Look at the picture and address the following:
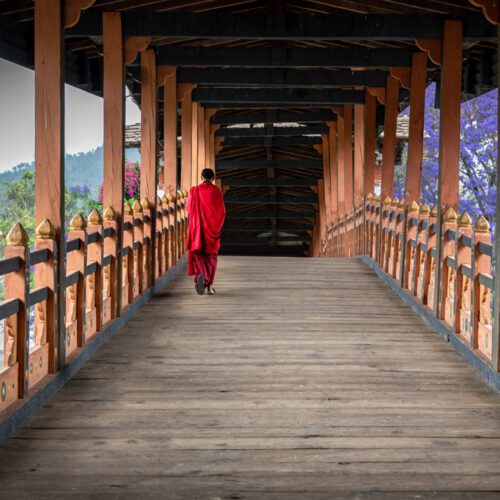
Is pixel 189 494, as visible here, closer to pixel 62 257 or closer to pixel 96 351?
pixel 62 257

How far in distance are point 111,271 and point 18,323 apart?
268 cm

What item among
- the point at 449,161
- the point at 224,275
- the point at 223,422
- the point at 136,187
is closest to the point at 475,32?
the point at 449,161

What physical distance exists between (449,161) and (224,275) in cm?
383

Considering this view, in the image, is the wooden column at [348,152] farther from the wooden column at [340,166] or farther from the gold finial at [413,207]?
the gold finial at [413,207]

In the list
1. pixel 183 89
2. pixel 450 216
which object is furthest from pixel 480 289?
pixel 183 89

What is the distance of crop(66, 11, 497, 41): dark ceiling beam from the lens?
8031mm

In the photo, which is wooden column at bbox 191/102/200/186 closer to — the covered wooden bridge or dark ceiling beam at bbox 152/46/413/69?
the covered wooden bridge

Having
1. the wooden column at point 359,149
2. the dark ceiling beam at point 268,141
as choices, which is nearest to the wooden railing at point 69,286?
the wooden column at point 359,149

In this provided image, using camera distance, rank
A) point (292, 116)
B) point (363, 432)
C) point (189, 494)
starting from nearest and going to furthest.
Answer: point (189, 494) → point (363, 432) → point (292, 116)

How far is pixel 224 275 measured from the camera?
10.8m

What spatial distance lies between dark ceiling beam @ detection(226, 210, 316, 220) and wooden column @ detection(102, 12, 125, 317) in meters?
15.9

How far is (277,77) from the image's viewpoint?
11742 millimetres

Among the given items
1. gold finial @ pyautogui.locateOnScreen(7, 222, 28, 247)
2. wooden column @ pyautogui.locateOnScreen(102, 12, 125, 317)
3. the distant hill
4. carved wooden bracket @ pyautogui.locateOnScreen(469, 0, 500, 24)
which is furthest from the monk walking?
the distant hill

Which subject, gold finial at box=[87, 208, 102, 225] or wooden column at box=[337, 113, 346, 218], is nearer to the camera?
gold finial at box=[87, 208, 102, 225]
